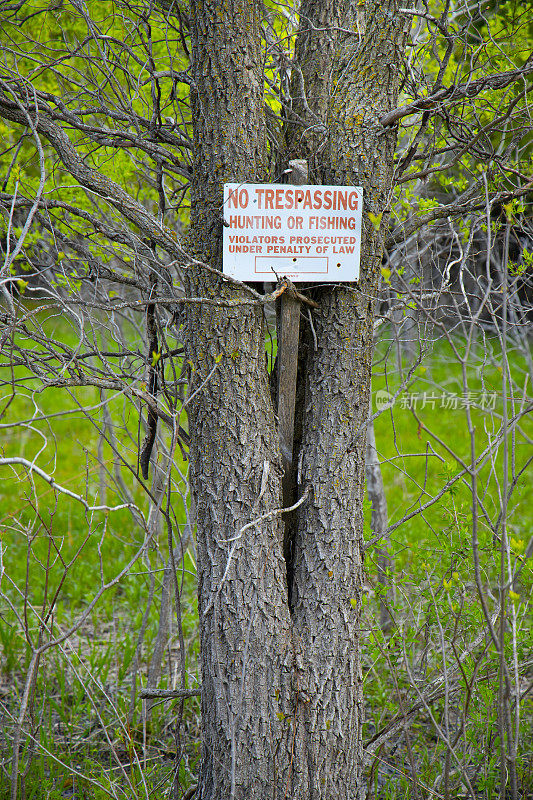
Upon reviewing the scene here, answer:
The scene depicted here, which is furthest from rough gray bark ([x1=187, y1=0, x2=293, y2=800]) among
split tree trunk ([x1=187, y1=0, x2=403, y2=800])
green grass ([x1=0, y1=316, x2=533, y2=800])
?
green grass ([x1=0, y1=316, x2=533, y2=800])

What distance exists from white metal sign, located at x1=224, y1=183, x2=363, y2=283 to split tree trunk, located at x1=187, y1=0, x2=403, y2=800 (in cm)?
6

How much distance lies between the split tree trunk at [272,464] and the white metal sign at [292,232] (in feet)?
→ 0.20

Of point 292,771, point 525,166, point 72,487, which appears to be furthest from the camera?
point 72,487

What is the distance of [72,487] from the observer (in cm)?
568

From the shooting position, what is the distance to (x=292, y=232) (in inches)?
77.5

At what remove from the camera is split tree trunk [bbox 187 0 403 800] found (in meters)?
1.91

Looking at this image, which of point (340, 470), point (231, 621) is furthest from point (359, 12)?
point (231, 621)

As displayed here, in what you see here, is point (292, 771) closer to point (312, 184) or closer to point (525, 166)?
point (312, 184)

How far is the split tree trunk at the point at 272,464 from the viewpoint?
1913 millimetres

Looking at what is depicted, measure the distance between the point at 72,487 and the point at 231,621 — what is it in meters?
4.11

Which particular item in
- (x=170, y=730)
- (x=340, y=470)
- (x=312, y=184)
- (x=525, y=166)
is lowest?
(x=170, y=730)

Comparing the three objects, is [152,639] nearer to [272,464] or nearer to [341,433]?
[272,464]

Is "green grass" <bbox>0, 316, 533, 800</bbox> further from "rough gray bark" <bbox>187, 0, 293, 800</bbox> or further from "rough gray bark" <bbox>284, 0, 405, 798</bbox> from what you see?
"rough gray bark" <bbox>187, 0, 293, 800</bbox>

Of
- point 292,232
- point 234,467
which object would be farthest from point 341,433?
point 292,232
